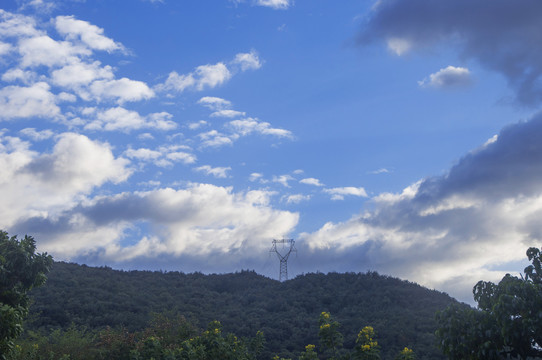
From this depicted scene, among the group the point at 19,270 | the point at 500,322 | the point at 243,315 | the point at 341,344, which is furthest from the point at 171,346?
the point at 243,315

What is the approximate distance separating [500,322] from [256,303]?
50445 mm

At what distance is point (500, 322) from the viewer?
15.1m

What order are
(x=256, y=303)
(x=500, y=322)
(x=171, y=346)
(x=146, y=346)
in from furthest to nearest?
(x=256, y=303) < (x=171, y=346) < (x=146, y=346) < (x=500, y=322)

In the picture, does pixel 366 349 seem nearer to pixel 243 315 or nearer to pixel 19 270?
pixel 19 270

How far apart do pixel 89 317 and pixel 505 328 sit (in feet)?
134

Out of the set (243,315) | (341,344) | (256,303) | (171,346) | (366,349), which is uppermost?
(256,303)

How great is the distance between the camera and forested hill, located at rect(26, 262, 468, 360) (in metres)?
47.8

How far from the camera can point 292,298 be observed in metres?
65.0

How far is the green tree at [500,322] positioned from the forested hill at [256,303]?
22.4m

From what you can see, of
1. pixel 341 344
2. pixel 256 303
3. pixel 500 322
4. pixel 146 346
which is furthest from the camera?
pixel 256 303

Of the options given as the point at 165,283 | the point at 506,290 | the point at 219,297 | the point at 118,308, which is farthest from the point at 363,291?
the point at 506,290

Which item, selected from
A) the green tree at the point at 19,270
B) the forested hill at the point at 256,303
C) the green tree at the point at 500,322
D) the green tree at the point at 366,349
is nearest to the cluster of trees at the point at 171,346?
the green tree at the point at 366,349

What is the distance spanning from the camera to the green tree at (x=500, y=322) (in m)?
14.7

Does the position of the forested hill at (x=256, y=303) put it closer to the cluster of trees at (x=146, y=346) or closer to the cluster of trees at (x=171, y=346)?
the cluster of trees at (x=146, y=346)
